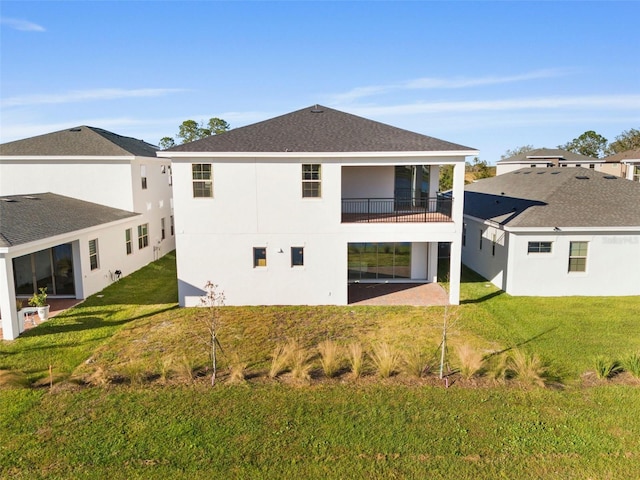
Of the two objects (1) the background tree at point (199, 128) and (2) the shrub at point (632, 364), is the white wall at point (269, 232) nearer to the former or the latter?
(2) the shrub at point (632, 364)

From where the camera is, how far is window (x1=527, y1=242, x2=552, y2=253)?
16922 millimetres

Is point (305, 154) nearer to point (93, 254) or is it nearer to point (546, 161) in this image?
point (93, 254)

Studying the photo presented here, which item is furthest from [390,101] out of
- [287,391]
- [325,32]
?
[287,391]

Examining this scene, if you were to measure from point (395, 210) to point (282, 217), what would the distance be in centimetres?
568

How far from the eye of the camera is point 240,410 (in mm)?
8562

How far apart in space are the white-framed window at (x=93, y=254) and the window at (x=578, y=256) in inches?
777

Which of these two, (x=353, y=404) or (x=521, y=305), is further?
(x=521, y=305)

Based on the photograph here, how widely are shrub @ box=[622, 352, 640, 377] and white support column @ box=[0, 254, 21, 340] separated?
55.5ft

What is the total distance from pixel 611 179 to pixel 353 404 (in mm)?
20012

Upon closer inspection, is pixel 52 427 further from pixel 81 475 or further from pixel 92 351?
pixel 92 351

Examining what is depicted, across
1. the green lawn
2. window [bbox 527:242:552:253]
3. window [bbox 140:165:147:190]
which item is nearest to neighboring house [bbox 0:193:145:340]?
the green lawn

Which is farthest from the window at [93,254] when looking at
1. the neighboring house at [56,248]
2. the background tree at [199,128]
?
the background tree at [199,128]

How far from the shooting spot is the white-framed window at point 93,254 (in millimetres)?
17266

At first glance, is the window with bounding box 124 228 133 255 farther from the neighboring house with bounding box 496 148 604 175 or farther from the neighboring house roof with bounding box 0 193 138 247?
the neighboring house with bounding box 496 148 604 175
